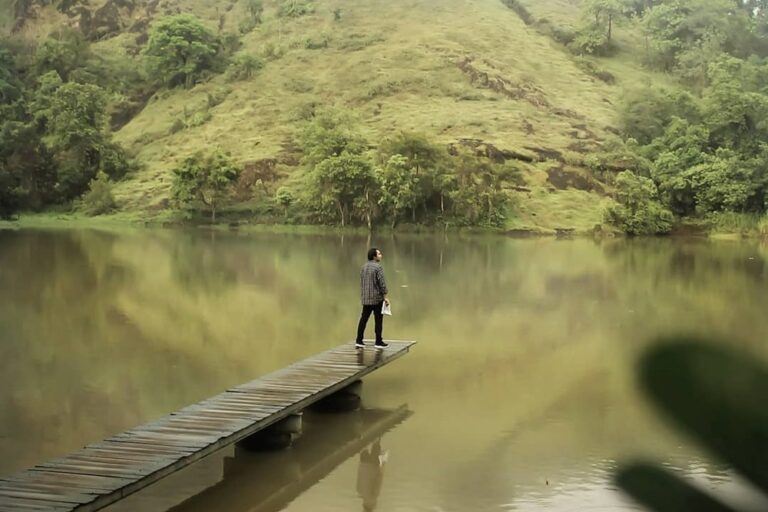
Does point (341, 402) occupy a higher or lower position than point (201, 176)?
lower

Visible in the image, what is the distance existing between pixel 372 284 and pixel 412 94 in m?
54.4

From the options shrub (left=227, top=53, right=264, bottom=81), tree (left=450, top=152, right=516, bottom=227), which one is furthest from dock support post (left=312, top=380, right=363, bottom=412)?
shrub (left=227, top=53, right=264, bottom=81)

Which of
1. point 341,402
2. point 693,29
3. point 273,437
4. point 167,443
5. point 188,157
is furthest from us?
point 693,29

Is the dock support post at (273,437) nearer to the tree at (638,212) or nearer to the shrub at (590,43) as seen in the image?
the tree at (638,212)

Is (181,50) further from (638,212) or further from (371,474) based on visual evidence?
(371,474)

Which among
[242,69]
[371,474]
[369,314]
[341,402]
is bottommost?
[371,474]

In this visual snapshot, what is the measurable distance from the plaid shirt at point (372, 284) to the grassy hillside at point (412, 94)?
38014mm

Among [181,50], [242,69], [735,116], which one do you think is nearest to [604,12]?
[735,116]

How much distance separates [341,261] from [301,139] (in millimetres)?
30452

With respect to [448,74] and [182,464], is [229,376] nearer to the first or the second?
[182,464]

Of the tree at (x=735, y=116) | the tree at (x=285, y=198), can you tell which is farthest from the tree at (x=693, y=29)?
the tree at (x=285, y=198)

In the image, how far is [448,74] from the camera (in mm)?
65562

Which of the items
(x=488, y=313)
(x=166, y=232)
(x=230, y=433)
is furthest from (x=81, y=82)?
(x=230, y=433)

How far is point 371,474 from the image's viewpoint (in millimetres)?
7539
